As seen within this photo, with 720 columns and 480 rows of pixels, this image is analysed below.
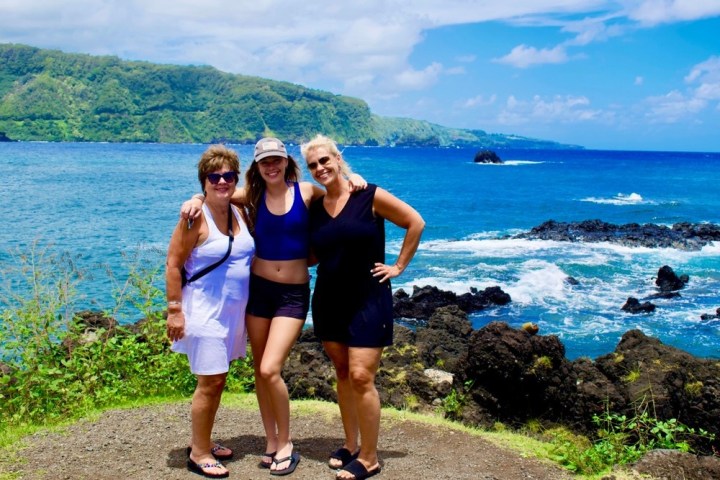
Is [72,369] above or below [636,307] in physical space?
above

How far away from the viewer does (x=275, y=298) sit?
5.84 m

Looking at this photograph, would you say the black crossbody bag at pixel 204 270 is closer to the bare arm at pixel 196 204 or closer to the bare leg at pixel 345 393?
the bare arm at pixel 196 204

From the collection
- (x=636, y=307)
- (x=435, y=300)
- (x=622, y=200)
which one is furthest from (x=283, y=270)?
(x=622, y=200)

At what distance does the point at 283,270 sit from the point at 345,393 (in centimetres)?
123

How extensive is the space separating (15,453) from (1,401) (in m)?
2.18

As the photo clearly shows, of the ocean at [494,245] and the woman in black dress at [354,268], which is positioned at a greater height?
the woman in black dress at [354,268]

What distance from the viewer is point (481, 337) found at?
913 centimetres

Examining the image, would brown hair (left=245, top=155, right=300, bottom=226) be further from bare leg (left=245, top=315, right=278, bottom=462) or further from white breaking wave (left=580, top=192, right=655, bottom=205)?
white breaking wave (left=580, top=192, right=655, bottom=205)

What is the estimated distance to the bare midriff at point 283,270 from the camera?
581 cm

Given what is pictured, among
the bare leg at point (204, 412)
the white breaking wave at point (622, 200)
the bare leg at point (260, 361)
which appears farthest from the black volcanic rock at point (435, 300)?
the white breaking wave at point (622, 200)

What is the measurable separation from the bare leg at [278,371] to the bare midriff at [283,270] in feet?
1.07

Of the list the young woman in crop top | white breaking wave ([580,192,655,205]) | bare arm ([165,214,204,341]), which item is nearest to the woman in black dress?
the young woman in crop top

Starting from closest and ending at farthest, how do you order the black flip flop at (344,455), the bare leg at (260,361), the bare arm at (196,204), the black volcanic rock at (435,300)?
the bare arm at (196,204) < the bare leg at (260,361) < the black flip flop at (344,455) < the black volcanic rock at (435,300)

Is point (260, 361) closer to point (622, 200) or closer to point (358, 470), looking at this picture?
point (358, 470)
